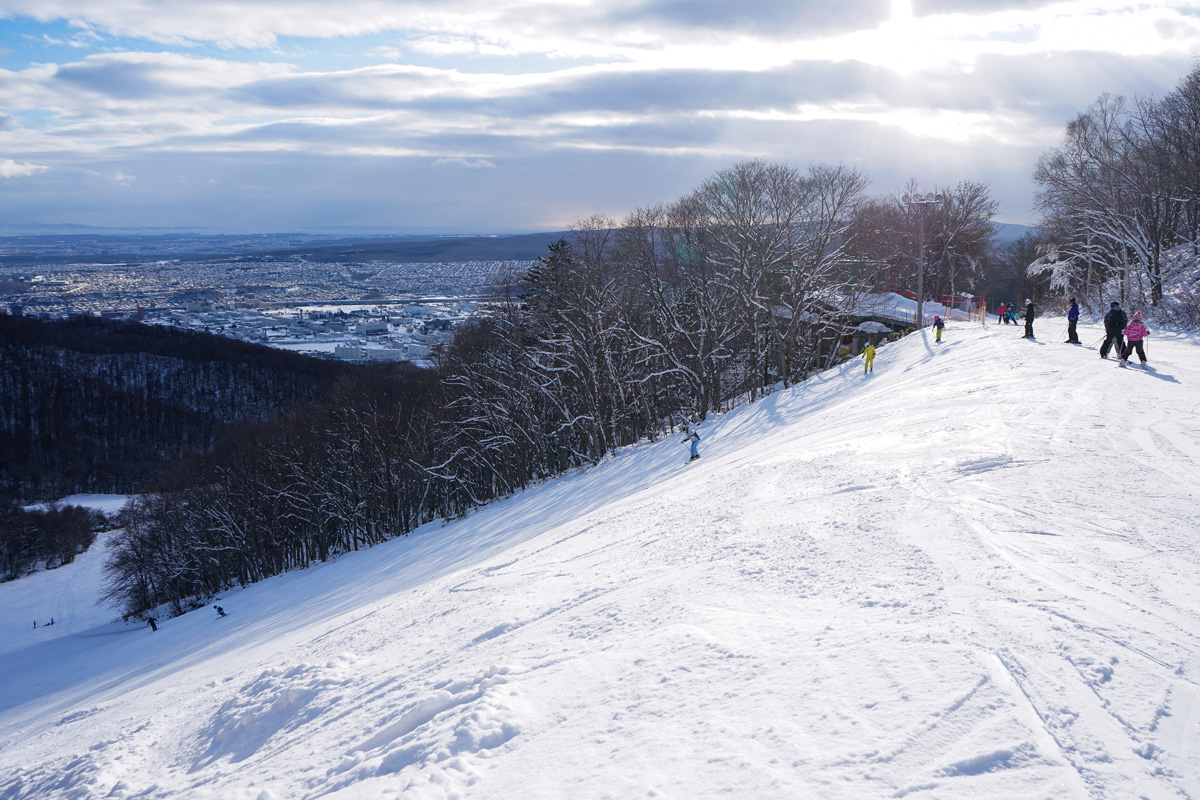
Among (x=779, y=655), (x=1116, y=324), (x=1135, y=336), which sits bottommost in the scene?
(x=779, y=655)

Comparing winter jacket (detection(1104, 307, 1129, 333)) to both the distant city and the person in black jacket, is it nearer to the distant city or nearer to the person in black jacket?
the person in black jacket

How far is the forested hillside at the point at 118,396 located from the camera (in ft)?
294

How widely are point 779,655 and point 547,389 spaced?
2852 cm

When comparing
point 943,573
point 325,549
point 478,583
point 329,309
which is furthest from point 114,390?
point 943,573

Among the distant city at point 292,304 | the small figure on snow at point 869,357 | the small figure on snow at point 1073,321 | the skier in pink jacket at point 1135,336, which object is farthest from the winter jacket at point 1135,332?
the distant city at point 292,304

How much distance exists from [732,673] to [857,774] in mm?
1466

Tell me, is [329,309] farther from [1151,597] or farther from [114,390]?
[1151,597]

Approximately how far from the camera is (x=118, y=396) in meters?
102

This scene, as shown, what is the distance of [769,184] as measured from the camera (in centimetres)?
3891

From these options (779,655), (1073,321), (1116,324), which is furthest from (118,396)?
(779,655)

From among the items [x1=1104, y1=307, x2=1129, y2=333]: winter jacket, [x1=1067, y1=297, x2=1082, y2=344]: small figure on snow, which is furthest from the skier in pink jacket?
[x1=1067, y1=297, x2=1082, y2=344]: small figure on snow

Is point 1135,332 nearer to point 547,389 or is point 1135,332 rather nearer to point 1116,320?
point 1116,320

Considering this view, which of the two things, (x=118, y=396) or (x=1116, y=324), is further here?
(x=118, y=396)

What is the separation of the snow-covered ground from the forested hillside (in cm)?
8274
